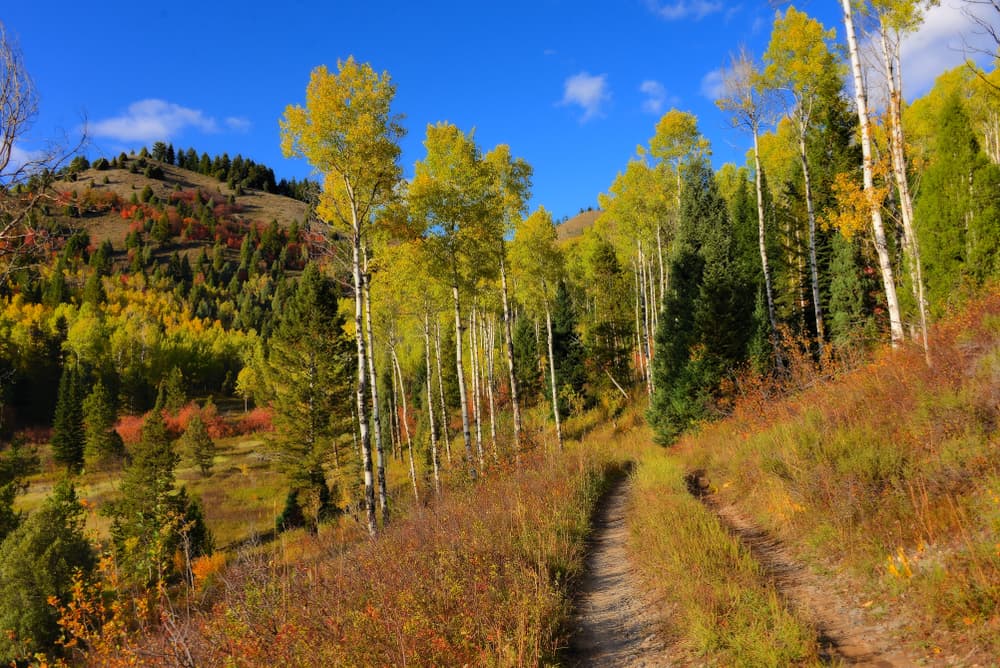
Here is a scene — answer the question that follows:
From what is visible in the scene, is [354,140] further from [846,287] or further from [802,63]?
[846,287]

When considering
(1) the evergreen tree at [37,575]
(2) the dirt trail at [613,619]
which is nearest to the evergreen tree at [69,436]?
(1) the evergreen tree at [37,575]

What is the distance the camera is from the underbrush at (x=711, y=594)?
160 inches

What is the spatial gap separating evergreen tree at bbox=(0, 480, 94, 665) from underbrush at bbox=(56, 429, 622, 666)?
14.0 m

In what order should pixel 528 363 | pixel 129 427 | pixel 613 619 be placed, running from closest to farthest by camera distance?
pixel 613 619, pixel 528 363, pixel 129 427

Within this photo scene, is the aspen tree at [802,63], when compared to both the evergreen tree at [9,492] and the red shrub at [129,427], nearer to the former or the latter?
the evergreen tree at [9,492]

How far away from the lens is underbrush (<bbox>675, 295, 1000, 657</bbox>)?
395 cm

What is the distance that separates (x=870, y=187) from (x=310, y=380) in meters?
24.5

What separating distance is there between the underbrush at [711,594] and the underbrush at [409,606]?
45.8 inches

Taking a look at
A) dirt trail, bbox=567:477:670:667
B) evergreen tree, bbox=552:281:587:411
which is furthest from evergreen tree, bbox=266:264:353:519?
dirt trail, bbox=567:477:670:667

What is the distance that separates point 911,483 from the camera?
5434mm

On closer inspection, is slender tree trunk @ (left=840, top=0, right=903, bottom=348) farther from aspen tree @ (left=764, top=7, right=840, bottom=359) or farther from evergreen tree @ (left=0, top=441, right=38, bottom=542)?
evergreen tree @ (left=0, top=441, right=38, bottom=542)

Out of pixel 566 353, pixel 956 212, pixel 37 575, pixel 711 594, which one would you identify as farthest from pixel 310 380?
pixel 956 212

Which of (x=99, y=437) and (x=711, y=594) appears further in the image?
(x=99, y=437)

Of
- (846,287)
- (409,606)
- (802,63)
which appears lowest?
(409,606)
